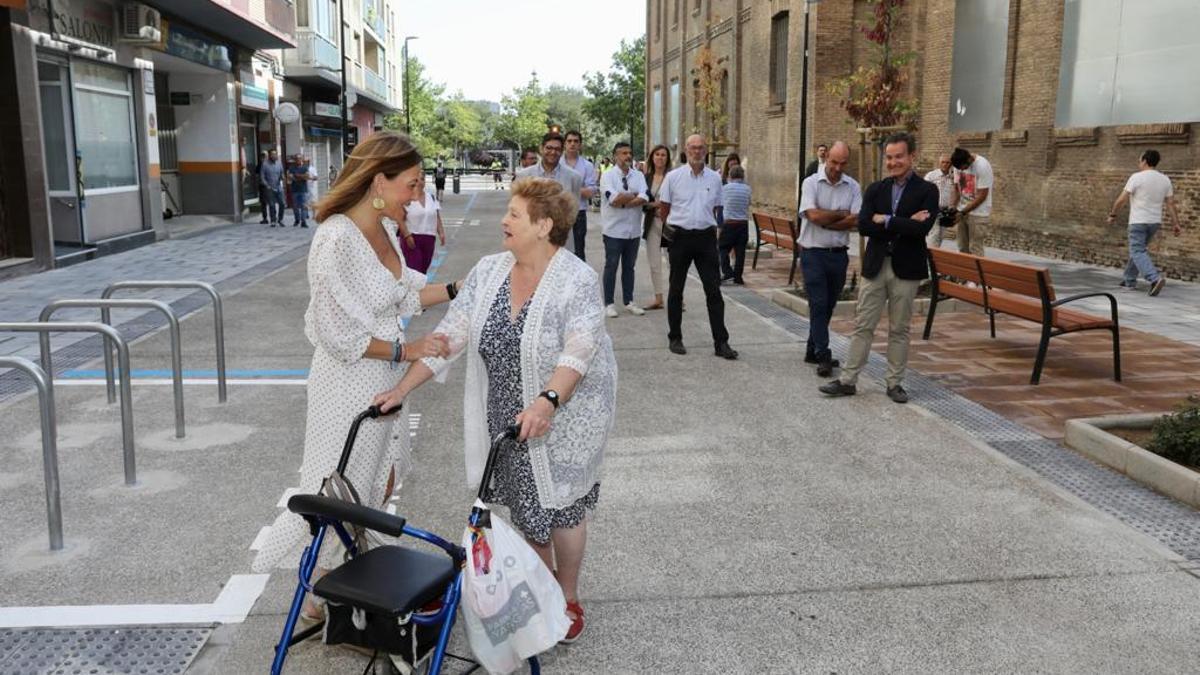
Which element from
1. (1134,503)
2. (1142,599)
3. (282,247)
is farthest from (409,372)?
(282,247)

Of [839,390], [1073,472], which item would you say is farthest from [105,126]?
[1073,472]

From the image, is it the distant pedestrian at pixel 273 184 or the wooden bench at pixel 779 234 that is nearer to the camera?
the wooden bench at pixel 779 234

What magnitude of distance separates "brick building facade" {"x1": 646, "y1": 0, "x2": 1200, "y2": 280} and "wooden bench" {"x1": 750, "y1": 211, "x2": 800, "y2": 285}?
2.32m

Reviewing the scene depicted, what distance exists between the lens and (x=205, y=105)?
25.1m

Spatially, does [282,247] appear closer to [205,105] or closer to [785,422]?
[205,105]

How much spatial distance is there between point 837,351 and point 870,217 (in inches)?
87.3

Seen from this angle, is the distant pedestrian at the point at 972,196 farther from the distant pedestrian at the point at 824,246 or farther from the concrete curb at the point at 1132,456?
the concrete curb at the point at 1132,456

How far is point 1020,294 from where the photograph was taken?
889 cm

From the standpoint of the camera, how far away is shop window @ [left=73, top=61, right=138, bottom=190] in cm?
1738

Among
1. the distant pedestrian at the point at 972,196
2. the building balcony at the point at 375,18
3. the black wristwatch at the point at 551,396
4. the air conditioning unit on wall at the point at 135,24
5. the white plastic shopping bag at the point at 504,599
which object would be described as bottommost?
the white plastic shopping bag at the point at 504,599

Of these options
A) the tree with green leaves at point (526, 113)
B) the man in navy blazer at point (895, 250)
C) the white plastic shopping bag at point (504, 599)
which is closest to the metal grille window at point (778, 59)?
the man in navy blazer at point (895, 250)

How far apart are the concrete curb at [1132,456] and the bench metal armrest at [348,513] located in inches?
174

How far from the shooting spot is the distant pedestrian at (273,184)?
25.5 metres

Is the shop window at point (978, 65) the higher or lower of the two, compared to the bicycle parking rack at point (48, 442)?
higher
